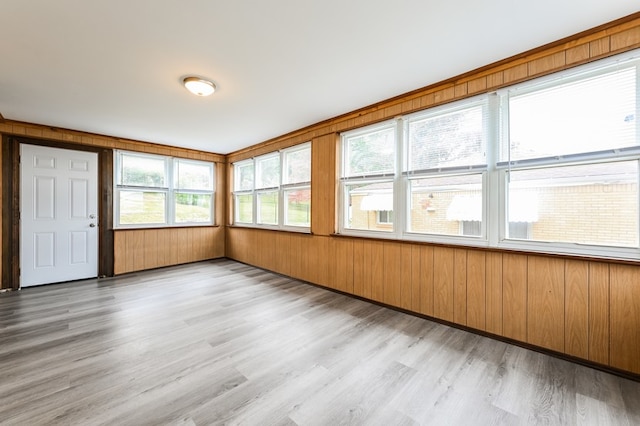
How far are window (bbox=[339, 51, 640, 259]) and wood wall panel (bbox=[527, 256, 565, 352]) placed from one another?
6.0 inches

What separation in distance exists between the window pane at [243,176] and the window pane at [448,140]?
3705 mm

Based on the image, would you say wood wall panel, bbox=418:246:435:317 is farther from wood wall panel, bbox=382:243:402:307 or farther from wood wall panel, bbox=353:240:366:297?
wood wall panel, bbox=353:240:366:297

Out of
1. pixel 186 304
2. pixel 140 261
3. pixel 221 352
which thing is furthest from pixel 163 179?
pixel 221 352

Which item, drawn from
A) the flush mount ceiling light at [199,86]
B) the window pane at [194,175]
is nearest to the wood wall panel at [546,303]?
the flush mount ceiling light at [199,86]

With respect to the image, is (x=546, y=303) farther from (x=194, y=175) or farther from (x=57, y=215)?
(x=57, y=215)

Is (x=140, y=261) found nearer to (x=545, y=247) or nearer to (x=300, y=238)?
(x=300, y=238)

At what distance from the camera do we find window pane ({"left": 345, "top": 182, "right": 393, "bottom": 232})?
3.39m

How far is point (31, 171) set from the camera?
13.6ft

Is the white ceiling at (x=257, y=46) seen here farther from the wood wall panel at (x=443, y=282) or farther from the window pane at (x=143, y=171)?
the wood wall panel at (x=443, y=282)

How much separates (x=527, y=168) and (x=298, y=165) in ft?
10.6

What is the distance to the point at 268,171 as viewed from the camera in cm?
532

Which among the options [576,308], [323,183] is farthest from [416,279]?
[323,183]

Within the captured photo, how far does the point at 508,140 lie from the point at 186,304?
4.06 metres

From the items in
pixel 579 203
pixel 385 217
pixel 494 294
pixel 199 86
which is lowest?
pixel 494 294
